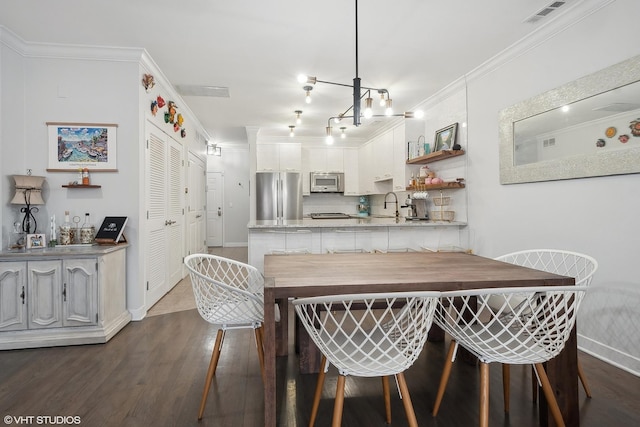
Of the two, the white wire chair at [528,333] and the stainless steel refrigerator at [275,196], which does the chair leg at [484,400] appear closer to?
the white wire chair at [528,333]

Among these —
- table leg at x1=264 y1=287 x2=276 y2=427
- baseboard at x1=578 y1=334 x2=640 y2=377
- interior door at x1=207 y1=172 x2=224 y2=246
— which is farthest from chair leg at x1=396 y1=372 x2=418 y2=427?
interior door at x1=207 y1=172 x2=224 y2=246

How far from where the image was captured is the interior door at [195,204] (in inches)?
204

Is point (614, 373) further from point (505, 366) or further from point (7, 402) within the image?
point (7, 402)

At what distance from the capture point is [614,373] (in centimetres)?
209

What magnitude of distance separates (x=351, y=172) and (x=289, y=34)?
417 centimetres

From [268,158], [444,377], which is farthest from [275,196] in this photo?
[444,377]

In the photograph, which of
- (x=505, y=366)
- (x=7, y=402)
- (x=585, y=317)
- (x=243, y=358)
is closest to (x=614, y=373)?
(x=585, y=317)

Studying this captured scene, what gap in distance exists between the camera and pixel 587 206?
235 cm

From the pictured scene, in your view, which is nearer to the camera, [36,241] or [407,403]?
[407,403]

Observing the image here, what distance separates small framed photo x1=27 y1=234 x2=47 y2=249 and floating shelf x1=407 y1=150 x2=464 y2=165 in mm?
3854

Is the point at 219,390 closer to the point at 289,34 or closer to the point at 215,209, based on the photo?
the point at 289,34

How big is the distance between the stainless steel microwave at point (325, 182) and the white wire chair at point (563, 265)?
405 centimetres

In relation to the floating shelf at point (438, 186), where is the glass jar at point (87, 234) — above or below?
below

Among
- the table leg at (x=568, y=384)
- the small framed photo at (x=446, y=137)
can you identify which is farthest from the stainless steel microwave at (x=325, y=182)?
the table leg at (x=568, y=384)
